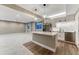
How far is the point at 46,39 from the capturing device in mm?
1967

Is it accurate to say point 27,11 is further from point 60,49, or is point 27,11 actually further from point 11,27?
point 60,49

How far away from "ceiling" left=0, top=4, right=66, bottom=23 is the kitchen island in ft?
1.53

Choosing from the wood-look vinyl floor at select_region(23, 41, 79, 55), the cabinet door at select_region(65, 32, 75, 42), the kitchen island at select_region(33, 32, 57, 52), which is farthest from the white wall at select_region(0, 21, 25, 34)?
the cabinet door at select_region(65, 32, 75, 42)

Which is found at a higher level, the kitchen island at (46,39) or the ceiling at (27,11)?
the ceiling at (27,11)

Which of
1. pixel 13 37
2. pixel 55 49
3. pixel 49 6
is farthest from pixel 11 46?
pixel 49 6

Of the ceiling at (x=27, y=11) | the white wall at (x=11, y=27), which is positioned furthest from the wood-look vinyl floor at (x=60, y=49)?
the ceiling at (x=27, y=11)

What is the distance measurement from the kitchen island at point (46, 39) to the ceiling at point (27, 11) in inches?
18.3

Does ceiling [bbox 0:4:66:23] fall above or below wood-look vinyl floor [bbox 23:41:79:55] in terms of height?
above

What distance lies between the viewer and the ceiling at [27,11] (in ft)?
6.32

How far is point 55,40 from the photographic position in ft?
6.32

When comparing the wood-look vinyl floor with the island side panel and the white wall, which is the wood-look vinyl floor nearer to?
the island side panel

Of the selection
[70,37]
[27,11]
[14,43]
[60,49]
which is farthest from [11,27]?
[70,37]

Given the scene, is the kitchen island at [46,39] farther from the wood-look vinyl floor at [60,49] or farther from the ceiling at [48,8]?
the ceiling at [48,8]

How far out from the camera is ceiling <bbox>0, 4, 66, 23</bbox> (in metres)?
1.93
